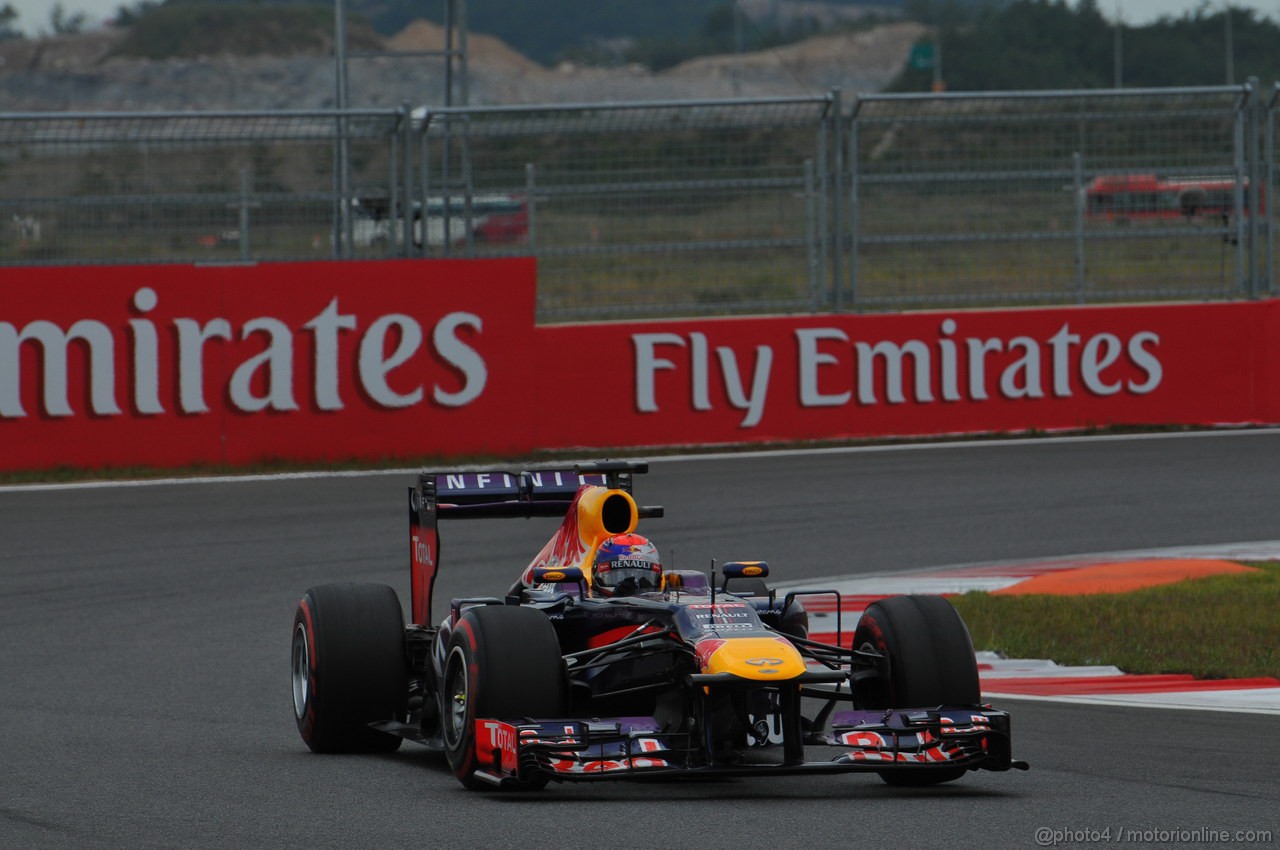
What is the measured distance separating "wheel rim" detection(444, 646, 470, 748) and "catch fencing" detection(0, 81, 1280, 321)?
10.3 meters

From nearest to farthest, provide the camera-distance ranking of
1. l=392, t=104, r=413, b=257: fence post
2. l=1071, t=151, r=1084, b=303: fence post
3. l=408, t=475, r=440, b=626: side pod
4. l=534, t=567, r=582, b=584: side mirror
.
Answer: l=534, t=567, r=582, b=584: side mirror → l=408, t=475, r=440, b=626: side pod → l=392, t=104, r=413, b=257: fence post → l=1071, t=151, r=1084, b=303: fence post

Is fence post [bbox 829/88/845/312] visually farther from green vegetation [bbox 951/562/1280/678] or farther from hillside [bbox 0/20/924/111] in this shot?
hillside [bbox 0/20/924/111]

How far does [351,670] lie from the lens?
7.61m

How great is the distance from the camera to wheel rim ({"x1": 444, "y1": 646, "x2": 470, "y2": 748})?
6.86 metres

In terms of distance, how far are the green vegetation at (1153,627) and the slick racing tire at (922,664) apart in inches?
93.7

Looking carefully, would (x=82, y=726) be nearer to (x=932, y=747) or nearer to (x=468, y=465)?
(x=932, y=747)

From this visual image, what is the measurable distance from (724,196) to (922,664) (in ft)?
37.7

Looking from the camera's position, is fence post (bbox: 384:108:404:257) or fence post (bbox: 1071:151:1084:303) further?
fence post (bbox: 1071:151:1084:303)

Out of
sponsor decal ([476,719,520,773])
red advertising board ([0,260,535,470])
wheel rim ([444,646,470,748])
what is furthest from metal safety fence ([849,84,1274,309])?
sponsor decal ([476,719,520,773])

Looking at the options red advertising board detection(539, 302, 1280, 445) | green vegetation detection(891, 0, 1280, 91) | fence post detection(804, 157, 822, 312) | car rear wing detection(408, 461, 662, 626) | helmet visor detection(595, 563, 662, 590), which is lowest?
helmet visor detection(595, 563, 662, 590)

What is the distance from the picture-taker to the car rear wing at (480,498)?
830 cm

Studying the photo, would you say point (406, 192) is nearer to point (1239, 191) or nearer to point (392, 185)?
point (392, 185)

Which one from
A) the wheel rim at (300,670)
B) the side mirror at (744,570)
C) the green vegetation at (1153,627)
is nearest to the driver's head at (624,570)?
the side mirror at (744,570)

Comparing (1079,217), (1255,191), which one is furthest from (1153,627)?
(1255,191)
